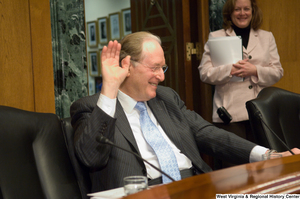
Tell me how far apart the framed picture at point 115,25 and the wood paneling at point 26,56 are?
11.7 ft

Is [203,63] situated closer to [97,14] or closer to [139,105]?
[139,105]

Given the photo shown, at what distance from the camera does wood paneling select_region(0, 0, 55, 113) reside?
2.32 m

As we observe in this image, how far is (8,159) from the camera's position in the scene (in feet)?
4.33

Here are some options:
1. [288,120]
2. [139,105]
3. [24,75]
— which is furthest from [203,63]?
[24,75]

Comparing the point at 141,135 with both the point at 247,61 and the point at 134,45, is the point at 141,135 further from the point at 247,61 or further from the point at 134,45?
the point at 247,61

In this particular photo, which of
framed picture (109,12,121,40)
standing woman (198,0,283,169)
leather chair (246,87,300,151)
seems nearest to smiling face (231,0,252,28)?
standing woman (198,0,283,169)

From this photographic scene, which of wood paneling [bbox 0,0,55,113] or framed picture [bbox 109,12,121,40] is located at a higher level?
framed picture [bbox 109,12,121,40]

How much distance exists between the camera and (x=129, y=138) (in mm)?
1653

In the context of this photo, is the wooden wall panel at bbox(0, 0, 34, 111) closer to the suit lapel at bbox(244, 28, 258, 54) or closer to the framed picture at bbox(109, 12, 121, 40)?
the suit lapel at bbox(244, 28, 258, 54)

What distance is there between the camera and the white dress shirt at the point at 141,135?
158 cm

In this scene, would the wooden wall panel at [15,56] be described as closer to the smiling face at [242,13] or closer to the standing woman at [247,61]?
the standing woman at [247,61]

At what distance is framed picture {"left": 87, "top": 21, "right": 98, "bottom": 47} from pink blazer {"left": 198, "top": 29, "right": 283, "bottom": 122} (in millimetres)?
3858

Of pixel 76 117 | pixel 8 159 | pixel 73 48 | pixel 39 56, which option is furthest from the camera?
pixel 73 48

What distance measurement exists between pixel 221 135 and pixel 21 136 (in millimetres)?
1034
